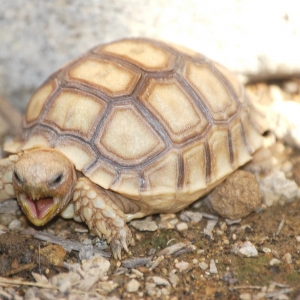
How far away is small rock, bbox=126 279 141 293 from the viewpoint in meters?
2.79

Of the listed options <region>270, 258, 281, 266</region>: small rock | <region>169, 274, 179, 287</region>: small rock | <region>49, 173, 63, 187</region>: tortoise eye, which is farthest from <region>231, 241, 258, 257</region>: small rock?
<region>49, 173, 63, 187</region>: tortoise eye

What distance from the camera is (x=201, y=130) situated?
3.39m

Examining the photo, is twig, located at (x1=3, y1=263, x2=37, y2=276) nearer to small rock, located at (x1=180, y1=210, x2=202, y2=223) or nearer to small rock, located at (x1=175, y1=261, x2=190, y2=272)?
small rock, located at (x1=175, y1=261, x2=190, y2=272)

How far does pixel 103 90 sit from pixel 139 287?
4.56 feet

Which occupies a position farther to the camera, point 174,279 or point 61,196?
point 61,196

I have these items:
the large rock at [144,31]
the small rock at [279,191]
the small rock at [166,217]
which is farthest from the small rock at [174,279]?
the large rock at [144,31]

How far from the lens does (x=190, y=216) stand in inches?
140

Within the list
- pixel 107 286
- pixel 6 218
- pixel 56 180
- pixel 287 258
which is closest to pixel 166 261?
pixel 107 286

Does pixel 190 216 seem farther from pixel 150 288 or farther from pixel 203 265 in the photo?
A: pixel 150 288

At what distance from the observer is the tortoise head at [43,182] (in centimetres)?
289

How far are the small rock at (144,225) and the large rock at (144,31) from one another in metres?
1.79

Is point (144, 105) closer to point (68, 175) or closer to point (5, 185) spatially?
point (68, 175)

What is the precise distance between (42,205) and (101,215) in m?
0.41

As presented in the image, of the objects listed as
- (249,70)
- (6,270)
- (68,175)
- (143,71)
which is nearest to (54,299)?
(6,270)
